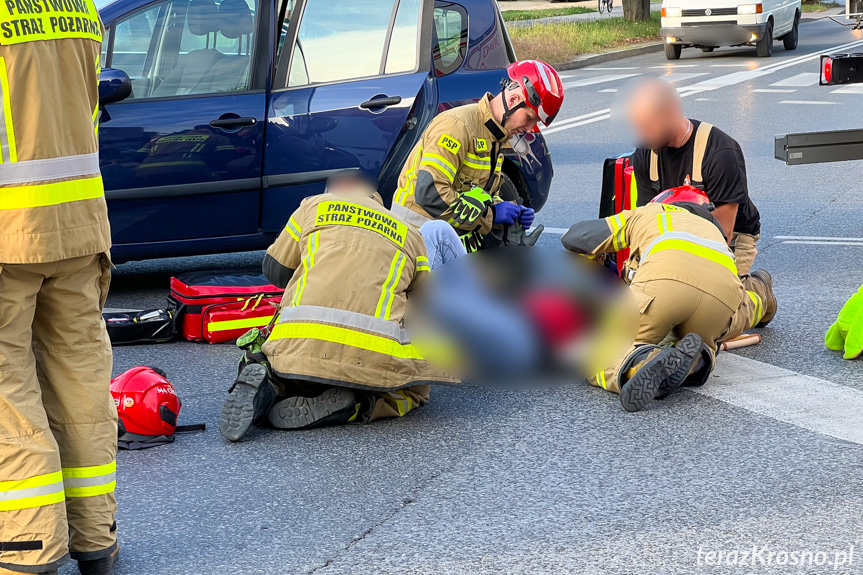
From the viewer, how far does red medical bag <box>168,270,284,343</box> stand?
599 centimetres

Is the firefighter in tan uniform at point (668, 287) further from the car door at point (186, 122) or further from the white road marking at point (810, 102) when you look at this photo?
the white road marking at point (810, 102)

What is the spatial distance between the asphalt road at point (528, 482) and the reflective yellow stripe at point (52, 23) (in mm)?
1600

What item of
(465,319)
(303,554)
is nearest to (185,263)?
(465,319)

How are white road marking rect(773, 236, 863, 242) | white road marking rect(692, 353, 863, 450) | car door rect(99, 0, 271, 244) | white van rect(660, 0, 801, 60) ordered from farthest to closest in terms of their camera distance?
white van rect(660, 0, 801, 60) → white road marking rect(773, 236, 863, 242) → car door rect(99, 0, 271, 244) → white road marking rect(692, 353, 863, 450)

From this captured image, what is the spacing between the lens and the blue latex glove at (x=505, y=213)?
6.01m

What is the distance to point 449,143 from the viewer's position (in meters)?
6.00

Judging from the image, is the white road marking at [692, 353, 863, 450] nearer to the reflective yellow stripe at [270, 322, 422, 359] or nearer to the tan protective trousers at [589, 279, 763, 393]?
the tan protective trousers at [589, 279, 763, 393]

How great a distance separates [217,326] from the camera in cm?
599

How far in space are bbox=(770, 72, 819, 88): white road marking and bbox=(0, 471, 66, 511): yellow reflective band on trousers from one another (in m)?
16.2

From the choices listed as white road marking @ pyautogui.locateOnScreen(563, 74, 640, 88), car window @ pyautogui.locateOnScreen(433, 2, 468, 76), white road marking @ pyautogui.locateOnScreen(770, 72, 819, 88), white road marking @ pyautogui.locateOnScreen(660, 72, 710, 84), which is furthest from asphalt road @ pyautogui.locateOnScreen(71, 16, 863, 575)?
white road marking @ pyautogui.locateOnScreen(660, 72, 710, 84)

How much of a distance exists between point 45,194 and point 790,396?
3286 mm

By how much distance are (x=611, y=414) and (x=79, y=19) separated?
272cm

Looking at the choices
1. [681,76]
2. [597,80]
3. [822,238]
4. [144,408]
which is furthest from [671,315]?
[681,76]

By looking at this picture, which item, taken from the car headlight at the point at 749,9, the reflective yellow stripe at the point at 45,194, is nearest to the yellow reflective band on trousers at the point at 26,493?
the reflective yellow stripe at the point at 45,194
